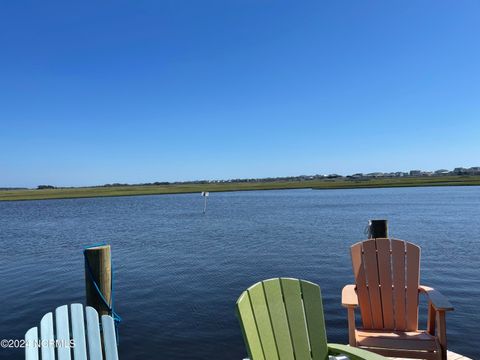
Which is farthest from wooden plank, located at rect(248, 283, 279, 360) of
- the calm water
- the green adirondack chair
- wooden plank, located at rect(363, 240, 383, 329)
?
the calm water

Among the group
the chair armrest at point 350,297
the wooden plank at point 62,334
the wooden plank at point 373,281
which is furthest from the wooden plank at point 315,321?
the wooden plank at point 62,334

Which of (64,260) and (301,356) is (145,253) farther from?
(301,356)

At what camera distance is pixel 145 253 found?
15.5m

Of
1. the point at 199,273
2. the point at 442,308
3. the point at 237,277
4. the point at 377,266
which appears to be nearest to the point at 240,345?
the point at 377,266

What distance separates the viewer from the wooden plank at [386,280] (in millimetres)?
4441

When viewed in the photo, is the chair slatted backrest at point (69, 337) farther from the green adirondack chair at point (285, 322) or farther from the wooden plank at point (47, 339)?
the green adirondack chair at point (285, 322)

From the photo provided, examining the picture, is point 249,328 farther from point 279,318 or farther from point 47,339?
point 47,339

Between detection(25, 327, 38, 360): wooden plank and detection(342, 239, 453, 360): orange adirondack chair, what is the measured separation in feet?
9.52

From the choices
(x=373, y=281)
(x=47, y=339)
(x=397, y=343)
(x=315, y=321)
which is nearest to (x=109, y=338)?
(x=47, y=339)

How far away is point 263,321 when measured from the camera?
3.01 metres

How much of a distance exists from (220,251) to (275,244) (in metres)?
2.68

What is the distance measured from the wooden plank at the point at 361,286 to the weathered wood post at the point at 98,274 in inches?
128

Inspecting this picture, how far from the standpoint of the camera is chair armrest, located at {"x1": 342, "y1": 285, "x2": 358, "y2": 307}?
13.1ft

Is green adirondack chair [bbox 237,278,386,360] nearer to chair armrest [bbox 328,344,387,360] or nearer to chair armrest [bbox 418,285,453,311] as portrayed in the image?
chair armrest [bbox 328,344,387,360]
